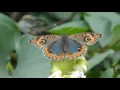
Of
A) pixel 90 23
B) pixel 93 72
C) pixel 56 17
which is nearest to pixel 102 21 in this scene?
pixel 90 23

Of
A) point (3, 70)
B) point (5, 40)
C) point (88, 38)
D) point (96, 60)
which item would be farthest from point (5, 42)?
point (88, 38)

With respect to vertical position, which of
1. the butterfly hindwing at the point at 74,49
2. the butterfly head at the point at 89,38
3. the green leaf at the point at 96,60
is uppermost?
the green leaf at the point at 96,60

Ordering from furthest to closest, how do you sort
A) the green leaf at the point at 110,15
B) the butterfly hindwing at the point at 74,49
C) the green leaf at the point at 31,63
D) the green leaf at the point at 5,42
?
1. the green leaf at the point at 110,15
2. the green leaf at the point at 5,42
3. the green leaf at the point at 31,63
4. the butterfly hindwing at the point at 74,49

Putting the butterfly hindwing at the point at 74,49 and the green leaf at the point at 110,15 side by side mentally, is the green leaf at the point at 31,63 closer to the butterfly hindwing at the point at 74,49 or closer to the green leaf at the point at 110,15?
the butterfly hindwing at the point at 74,49

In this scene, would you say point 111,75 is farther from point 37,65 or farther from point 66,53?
point 66,53

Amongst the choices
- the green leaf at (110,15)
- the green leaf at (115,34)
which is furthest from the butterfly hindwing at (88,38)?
the green leaf at (110,15)

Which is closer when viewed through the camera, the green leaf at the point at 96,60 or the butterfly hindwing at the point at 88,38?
the butterfly hindwing at the point at 88,38

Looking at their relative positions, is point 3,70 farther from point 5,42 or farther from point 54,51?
point 54,51

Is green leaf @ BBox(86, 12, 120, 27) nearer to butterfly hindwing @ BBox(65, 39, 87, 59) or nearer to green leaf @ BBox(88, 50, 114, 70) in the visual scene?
green leaf @ BBox(88, 50, 114, 70)
